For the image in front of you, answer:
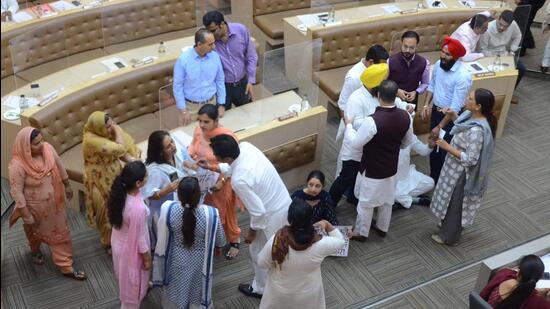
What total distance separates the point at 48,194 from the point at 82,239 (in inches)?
35.4

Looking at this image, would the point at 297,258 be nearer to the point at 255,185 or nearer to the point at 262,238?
the point at 255,185

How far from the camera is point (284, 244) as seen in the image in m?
3.12

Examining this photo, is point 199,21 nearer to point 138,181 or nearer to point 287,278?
point 138,181

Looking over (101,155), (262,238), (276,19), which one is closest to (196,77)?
(101,155)

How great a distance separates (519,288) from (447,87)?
2.18m

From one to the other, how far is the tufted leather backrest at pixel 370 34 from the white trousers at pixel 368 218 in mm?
2033

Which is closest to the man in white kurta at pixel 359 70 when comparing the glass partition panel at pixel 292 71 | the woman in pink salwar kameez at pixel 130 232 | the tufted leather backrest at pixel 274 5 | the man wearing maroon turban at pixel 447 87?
the glass partition panel at pixel 292 71

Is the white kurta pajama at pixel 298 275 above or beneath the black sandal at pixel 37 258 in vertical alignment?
above

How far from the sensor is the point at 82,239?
4.73 metres

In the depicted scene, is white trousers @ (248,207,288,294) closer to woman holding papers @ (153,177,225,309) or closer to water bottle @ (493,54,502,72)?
woman holding papers @ (153,177,225,309)

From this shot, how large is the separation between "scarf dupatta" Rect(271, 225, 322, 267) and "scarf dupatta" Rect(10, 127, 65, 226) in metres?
1.60

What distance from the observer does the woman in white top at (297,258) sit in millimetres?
3057

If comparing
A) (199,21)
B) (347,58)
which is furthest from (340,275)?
(199,21)

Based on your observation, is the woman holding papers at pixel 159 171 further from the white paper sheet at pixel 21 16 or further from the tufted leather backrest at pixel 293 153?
the white paper sheet at pixel 21 16
